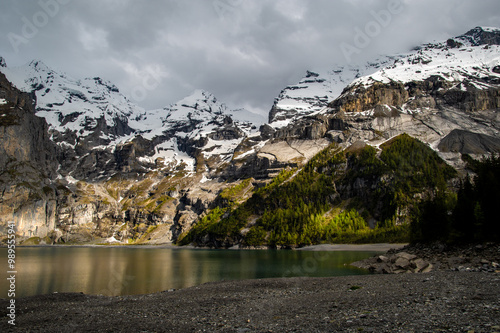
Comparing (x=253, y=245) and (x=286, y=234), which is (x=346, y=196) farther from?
(x=253, y=245)

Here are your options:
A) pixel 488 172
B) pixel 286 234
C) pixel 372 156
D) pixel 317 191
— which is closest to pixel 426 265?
pixel 488 172

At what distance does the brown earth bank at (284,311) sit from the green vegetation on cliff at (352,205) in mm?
110578

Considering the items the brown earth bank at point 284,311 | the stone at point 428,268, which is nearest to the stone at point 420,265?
the stone at point 428,268

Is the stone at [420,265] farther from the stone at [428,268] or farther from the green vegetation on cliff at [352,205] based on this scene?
the green vegetation on cliff at [352,205]

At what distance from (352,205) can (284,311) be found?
164m

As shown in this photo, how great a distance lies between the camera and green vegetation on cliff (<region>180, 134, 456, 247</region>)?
15025 centimetres

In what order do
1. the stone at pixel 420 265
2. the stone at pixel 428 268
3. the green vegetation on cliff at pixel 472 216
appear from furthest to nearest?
1. the green vegetation on cliff at pixel 472 216
2. the stone at pixel 420 265
3. the stone at pixel 428 268

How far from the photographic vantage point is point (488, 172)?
55.6 meters

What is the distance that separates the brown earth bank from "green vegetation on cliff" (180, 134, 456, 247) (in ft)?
363

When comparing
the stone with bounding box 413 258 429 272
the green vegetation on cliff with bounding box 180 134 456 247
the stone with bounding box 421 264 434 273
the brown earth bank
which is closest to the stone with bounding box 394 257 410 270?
the stone with bounding box 413 258 429 272

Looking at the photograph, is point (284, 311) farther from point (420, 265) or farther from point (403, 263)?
point (403, 263)

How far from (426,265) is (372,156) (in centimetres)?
16374

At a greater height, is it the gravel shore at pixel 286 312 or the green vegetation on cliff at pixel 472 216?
the green vegetation on cliff at pixel 472 216

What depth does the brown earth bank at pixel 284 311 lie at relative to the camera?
49.8 ft
